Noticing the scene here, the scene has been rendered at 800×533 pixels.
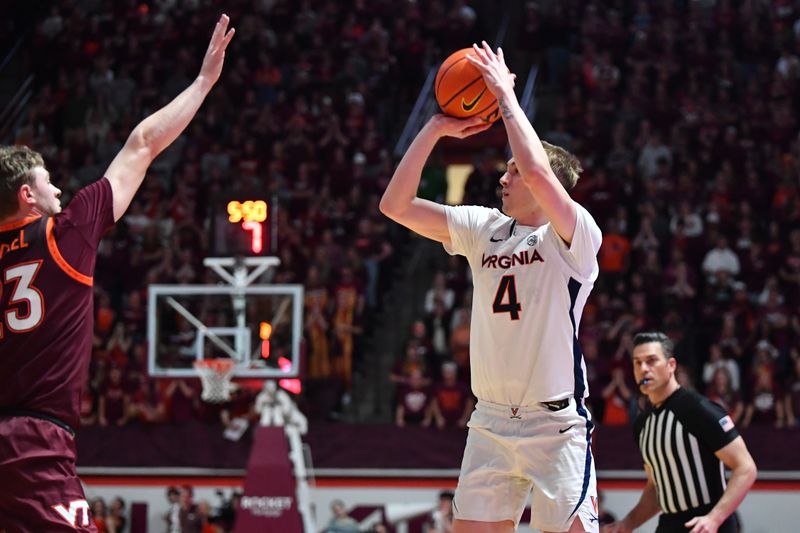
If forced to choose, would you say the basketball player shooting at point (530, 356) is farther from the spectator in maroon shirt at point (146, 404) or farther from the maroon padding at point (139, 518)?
the spectator in maroon shirt at point (146, 404)

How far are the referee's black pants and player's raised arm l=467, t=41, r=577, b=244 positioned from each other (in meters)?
2.39

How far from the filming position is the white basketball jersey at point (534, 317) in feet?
17.6

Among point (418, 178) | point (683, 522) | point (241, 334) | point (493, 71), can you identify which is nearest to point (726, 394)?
point (241, 334)

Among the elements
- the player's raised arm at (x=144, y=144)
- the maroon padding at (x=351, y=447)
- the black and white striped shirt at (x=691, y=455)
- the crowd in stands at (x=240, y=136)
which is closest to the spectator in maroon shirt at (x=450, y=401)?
the maroon padding at (x=351, y=447)

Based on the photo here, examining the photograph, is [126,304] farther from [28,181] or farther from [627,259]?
A: [28,181]

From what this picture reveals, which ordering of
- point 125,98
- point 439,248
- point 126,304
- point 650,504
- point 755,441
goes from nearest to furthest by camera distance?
point 650,504 → point 755,441 → point 126,304 → point 439,248 → point 125,98

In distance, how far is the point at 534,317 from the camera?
5395mm

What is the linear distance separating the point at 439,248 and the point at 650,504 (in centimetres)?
1228

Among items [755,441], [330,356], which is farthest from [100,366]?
[755,441]

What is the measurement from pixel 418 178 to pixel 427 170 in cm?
1368

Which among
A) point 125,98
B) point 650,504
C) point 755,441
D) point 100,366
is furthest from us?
point 125,98

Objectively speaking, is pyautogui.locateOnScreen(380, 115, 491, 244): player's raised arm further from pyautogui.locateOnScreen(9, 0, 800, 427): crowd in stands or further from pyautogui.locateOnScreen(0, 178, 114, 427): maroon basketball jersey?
pyautogui.locateOnScreen(9, 0, 800, 427): crowd in stands

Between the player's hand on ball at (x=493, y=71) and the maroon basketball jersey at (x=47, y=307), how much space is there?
176 cm

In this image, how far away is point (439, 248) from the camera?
19.3 m
